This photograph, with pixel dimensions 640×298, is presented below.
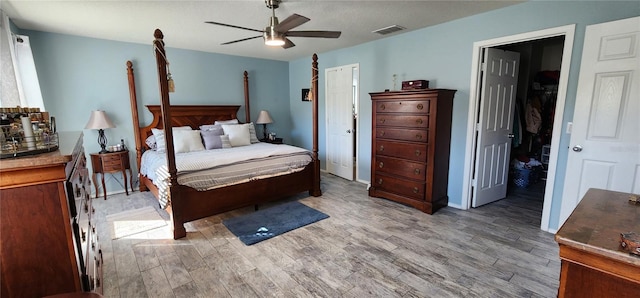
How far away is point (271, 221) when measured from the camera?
3.17 metres

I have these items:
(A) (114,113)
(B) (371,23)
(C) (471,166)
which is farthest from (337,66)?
(A) (114,113)

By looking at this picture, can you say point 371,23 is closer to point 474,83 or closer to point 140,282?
point 474,83

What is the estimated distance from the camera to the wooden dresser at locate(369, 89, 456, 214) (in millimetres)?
3215

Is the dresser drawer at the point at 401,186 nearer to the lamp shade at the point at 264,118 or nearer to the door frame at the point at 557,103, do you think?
the door frame at the point at 557,103

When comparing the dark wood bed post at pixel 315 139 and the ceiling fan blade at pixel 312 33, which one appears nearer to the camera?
the ceiling fan blade at pixel 312 33

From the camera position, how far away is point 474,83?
3.20m

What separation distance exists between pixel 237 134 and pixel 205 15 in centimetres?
193

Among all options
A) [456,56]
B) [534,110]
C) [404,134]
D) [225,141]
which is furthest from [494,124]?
[225,141]

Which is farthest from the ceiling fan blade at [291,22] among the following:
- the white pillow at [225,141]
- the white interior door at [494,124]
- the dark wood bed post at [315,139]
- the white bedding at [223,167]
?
the white pillow at [225,141]

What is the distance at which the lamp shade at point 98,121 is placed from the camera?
3689 millimetres

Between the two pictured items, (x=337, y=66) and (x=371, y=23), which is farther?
(x=337, y=66)

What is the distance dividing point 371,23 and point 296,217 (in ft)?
8.09

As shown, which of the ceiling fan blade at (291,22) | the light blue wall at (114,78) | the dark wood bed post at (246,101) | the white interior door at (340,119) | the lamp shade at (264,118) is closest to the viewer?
the ceiling fan blade at (291,22)

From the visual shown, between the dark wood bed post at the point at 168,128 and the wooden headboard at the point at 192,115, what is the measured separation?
6.39ft
